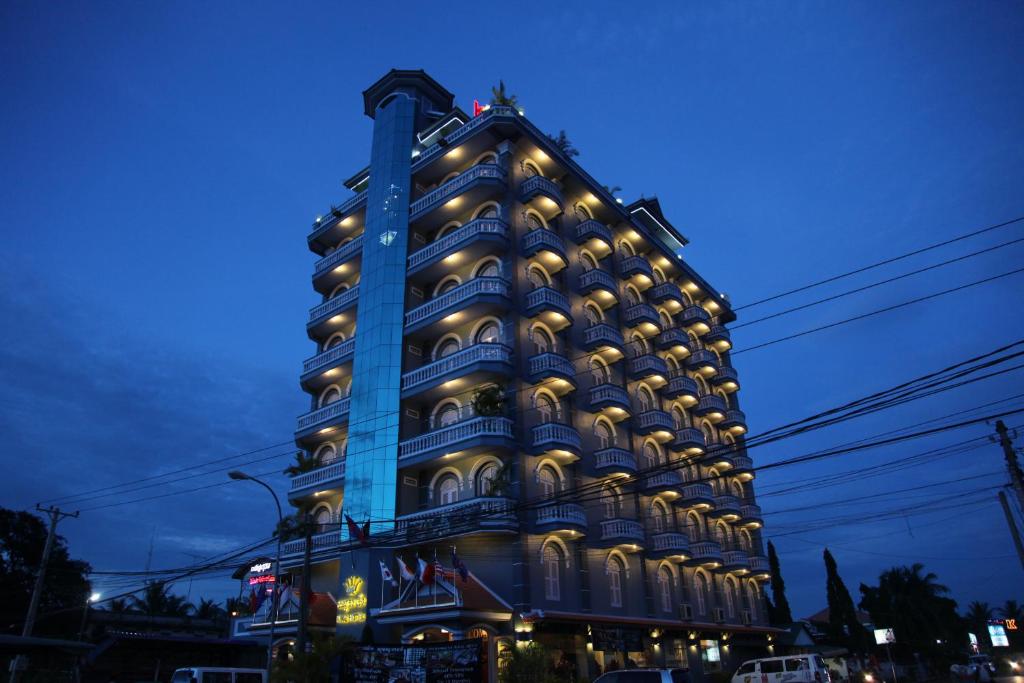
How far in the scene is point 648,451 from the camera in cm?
4388

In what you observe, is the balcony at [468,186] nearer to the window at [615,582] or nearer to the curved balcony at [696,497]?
the window at [615,582]

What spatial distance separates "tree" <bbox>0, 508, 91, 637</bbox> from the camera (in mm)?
53344

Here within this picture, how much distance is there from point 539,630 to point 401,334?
57.2 feet

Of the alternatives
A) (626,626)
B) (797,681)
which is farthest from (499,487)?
(797,681)

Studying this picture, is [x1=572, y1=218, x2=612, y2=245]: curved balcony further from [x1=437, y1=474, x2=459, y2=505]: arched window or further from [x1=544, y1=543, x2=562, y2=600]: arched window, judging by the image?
[x1=544, y1=543, x2=562, y2=600]: arched window

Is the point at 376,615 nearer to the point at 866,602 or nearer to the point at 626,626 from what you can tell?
the point at 626,626

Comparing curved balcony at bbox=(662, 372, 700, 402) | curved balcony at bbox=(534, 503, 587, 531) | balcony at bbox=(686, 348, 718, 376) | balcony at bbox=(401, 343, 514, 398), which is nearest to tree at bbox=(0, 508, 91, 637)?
balcony at bbox=(401, 343, 514, 398)

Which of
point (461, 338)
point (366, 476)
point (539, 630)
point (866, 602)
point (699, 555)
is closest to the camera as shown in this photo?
point (539, 630)

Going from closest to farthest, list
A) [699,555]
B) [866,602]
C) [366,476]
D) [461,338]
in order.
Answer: [366,476] → [461,338] → [699,555] → [866,602]

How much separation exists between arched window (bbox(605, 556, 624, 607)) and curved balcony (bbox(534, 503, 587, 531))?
15.1ft

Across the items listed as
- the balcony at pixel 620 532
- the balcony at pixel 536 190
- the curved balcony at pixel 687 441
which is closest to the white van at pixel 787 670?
the balcony at pixel 620 532

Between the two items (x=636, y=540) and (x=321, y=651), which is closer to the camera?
(x=321, y=651)

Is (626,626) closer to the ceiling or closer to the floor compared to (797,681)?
closer to the ceiling

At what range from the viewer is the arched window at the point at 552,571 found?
32.0m
